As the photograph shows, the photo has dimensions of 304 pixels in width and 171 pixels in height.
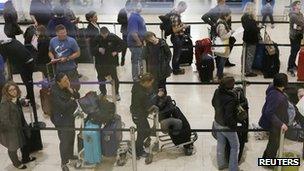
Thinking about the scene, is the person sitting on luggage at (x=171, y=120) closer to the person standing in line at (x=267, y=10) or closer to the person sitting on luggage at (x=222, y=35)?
the person sitting on luggage at (x=222, y=35)

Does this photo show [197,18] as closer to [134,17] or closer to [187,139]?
[134,17]

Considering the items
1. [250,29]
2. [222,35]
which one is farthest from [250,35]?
[222,35]

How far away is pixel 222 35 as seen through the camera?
9289 millimetres

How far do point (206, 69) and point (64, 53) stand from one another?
272 centimetres

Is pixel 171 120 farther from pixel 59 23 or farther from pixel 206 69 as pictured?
pixel 59 23

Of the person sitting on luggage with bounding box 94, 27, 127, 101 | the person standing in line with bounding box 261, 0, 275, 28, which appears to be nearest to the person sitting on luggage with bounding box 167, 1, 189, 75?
the person sitting on luggage with bounding box 94, 27, 127, 101

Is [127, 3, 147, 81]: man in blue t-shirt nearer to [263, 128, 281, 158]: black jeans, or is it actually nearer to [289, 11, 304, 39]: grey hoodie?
[289, 11, 304, 39]: grey hoodie

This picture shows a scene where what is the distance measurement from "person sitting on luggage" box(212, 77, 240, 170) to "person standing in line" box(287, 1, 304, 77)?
3600mm

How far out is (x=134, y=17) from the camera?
9383mm

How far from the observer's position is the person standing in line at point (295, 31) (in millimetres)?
9328

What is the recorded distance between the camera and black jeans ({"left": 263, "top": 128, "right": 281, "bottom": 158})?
6478mm

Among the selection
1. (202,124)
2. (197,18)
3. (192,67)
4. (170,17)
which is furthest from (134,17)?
(197,18)

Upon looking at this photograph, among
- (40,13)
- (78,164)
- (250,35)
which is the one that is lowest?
(78,164)

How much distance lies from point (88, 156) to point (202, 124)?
78.9 inches
